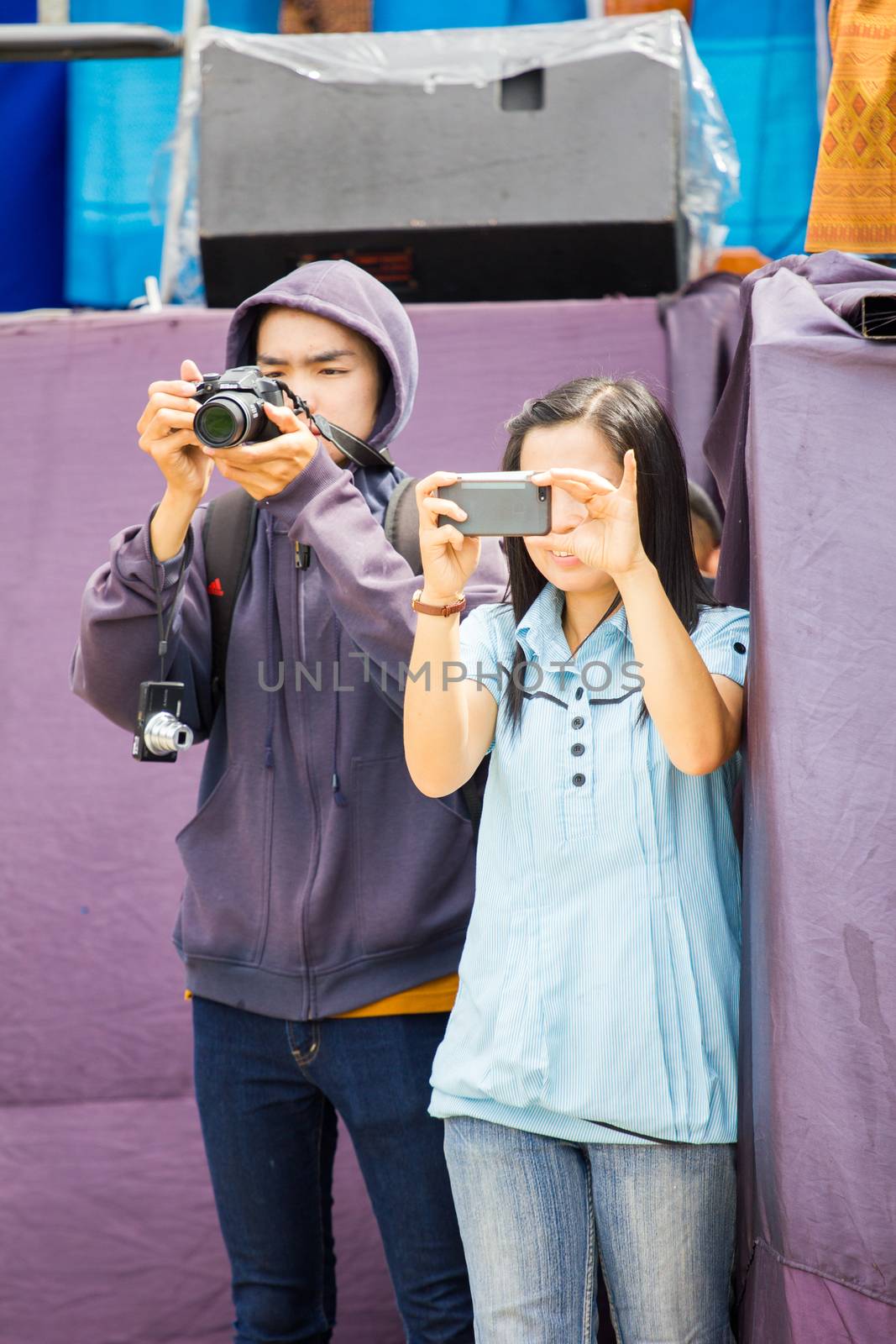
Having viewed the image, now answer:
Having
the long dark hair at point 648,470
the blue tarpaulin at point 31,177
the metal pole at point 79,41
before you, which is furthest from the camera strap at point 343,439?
the blue tarpaulin at point 31,177

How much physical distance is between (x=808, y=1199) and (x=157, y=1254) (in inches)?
44.1

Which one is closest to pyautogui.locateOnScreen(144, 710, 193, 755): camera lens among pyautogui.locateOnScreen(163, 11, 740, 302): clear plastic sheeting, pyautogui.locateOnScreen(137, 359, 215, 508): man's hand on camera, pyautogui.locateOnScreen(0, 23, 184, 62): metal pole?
pyautogui.locateOnScreen(137, 359, 215, 508): man's hand on camera

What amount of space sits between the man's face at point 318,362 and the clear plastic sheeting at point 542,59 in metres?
1.00

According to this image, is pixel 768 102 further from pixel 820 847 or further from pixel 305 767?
pixel 820 847

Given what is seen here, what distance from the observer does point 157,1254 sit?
1.91 metres

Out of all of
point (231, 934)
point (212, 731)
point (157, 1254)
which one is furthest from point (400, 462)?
point (157, 1254)

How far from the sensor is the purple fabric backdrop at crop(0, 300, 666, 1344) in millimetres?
1896

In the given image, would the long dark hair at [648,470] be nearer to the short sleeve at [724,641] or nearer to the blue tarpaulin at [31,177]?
the short sleeve at [724,641]

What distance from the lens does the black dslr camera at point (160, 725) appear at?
143 centimetres

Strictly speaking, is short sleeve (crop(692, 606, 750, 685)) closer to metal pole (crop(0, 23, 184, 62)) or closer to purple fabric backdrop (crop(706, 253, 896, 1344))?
purple fabric backdrop (crop(706, 253, 896, 1344))

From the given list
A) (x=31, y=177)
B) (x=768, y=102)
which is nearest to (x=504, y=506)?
(x=768, y=102)

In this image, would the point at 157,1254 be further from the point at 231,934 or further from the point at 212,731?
the point at 212,731

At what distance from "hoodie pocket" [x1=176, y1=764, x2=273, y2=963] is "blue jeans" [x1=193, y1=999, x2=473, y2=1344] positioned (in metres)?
0.08

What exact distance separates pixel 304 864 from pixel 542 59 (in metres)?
1.52
